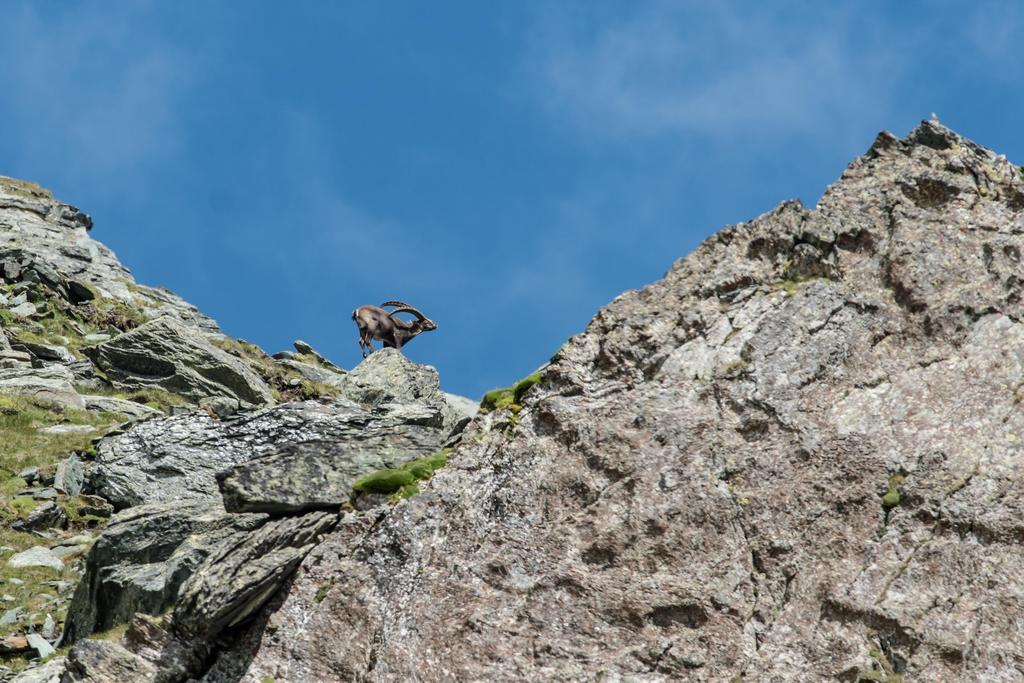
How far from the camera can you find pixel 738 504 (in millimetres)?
15852

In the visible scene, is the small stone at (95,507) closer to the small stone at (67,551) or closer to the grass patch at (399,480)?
the small stone at (67,551)

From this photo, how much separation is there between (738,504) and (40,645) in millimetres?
11605

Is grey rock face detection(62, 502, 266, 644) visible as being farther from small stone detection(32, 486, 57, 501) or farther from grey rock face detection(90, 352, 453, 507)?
small stone detection(32, 486, 57, 501)

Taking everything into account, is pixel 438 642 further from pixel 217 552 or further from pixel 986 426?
pixel 986 426

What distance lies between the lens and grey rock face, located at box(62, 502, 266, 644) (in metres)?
19.1

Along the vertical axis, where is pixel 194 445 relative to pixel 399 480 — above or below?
above

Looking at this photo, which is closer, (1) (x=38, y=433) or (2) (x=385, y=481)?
(2) (x=385, y=481)

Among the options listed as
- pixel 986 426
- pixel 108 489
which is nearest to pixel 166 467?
pixel 108 489

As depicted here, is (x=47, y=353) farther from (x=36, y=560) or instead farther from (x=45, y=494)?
(x=36, y=560)

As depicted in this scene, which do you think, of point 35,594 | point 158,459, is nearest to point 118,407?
point 158,459

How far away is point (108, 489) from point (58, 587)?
6388 mm

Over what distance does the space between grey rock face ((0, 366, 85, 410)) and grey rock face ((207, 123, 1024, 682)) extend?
2514 centimetres

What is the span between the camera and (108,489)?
30500 millimetres

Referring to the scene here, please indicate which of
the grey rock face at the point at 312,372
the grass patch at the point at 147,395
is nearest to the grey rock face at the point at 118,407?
the grass patch at the point at 147,395
